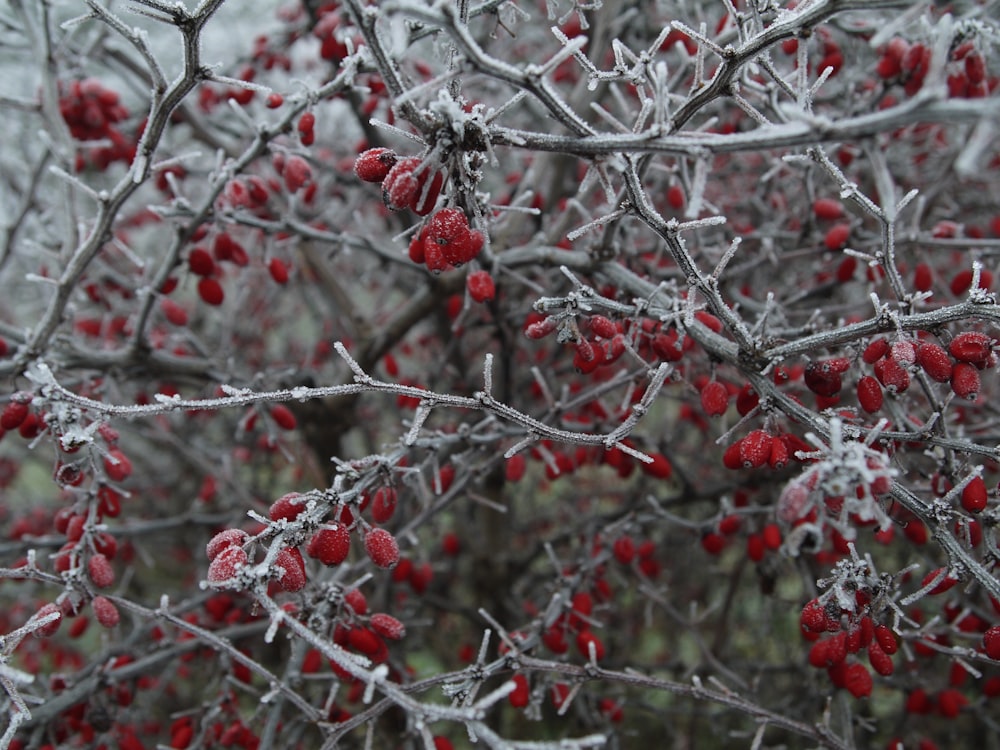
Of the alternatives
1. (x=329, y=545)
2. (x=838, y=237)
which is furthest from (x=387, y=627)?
(x=838, y=237)

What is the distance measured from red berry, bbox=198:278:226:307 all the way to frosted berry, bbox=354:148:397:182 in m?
1.23

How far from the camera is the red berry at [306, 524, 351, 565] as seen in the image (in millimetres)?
1383

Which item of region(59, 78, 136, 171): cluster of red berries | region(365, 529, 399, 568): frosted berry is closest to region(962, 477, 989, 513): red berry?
region(365, 529, 399, 568): frosted berry

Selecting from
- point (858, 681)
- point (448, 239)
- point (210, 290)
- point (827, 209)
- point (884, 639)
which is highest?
point (210, 290)

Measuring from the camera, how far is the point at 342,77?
1686 mm

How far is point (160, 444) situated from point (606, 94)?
3.17m

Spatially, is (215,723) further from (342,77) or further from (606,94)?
(606,94)

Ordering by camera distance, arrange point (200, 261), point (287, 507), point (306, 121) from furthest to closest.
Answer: point (200, 261), point (306, 121), point (287, 507)

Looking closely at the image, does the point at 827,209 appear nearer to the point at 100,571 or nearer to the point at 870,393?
the point at 870,393

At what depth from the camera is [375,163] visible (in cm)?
138

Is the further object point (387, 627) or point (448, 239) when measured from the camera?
point (387, 627)

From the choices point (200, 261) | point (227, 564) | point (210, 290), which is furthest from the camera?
point (210, 290)

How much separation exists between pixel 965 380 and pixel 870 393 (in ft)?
0.54

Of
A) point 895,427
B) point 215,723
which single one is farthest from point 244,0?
point 895,427
